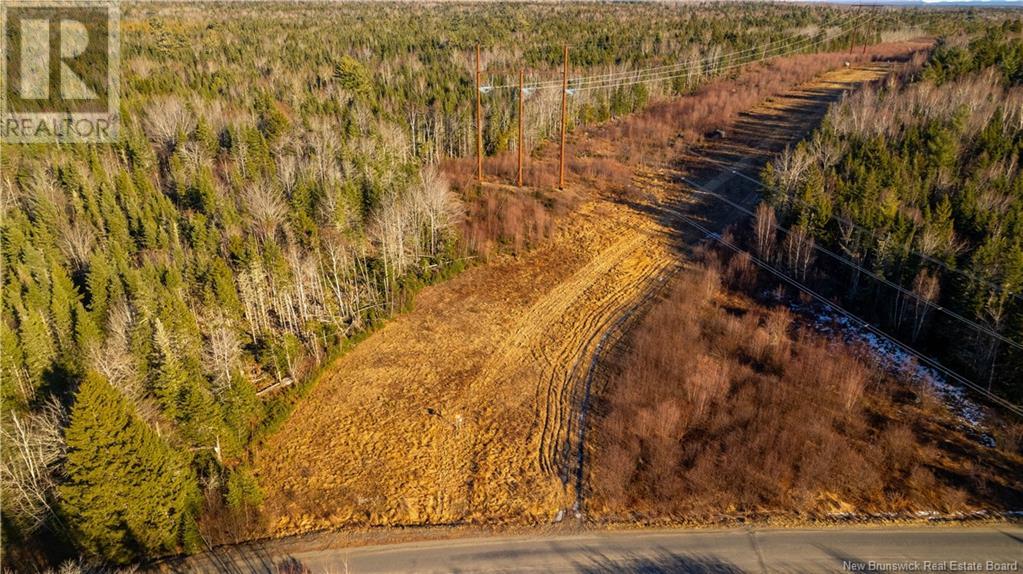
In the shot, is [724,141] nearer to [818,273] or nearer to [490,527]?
[818,273]

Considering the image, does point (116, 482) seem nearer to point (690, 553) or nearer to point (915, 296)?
point (690, 553)

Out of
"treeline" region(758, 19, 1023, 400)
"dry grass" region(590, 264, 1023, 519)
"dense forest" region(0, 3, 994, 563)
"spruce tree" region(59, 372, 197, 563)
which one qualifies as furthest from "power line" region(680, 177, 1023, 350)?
"spruce tree" region(59, 372, 197, 563)

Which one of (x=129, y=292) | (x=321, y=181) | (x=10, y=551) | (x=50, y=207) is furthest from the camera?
(x=321, y=181)

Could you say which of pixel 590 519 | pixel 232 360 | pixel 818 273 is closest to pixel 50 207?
pixel 232 360

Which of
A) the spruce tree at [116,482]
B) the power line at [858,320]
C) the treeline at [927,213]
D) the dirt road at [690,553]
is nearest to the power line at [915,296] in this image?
the treeline at [927,213]

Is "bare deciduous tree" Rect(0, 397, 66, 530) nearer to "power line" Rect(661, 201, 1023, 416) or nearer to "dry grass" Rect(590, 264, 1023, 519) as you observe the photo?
"dry grass" Rect(590, 264, 1023, 519)

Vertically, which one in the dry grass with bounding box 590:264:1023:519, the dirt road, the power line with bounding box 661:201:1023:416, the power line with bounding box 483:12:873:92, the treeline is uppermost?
the power line with bounding box 483:12:873:92
